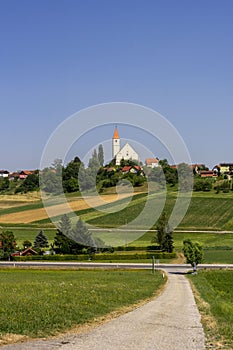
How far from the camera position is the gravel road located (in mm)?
16219

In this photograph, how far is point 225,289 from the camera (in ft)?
144

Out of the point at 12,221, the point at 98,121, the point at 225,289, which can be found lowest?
the point at 225,289

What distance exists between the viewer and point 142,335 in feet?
58.9

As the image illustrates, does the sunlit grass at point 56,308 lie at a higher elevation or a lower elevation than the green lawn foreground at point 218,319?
higher

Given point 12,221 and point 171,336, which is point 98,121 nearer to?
point 171,336

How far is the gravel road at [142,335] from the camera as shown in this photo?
1622cm

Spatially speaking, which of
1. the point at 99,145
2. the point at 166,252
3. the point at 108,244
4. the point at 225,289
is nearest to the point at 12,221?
the point at 108,244

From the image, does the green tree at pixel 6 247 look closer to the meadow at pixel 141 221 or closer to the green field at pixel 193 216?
the meadow at pixel 141 221

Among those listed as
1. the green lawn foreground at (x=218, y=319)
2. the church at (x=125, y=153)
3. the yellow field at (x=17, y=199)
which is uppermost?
the church at (x=125, y=153)

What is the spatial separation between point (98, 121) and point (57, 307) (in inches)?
1159

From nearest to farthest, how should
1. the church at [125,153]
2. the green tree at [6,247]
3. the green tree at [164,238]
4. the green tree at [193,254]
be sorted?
the green tree at [193,254], the church at [125,153], the green tree at [6,247], the green tree at [164,238]

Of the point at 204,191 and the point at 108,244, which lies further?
the point at 204,191

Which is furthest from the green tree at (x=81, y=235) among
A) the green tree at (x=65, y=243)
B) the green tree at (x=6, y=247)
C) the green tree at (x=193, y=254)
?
the green tree at (x=193, y=254)

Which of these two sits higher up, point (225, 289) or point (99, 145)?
point (99, 145)
